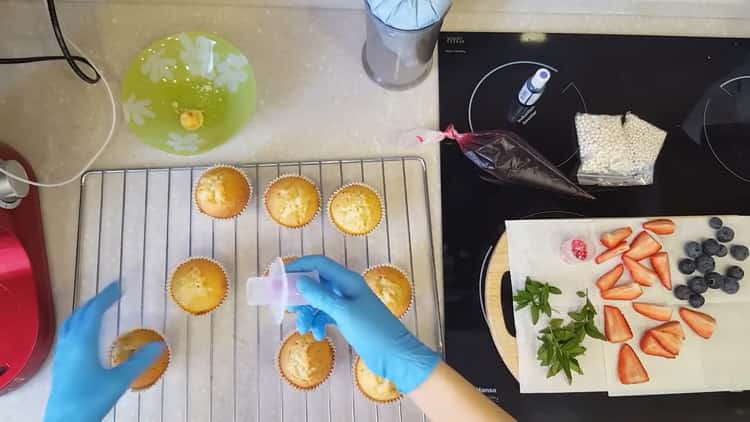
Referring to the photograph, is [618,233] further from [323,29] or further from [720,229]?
[323,29]

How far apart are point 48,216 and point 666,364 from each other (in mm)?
1419

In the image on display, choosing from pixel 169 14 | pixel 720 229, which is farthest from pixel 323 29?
pixel 720 229

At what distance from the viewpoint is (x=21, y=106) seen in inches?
46.2

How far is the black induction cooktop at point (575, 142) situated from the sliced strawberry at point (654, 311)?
0.18 metres

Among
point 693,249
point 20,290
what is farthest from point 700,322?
point 20,290

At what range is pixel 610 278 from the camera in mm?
1204

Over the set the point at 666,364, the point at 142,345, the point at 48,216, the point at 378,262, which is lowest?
the point at 666,364

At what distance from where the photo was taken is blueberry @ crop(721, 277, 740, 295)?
1.22 m

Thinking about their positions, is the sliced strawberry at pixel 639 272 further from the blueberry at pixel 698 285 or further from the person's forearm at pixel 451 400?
the person's forearm at pixel 451 400

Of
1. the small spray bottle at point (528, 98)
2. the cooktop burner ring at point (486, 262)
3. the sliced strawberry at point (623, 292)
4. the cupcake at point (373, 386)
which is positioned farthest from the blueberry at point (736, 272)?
the cupcake at point (373, 386)

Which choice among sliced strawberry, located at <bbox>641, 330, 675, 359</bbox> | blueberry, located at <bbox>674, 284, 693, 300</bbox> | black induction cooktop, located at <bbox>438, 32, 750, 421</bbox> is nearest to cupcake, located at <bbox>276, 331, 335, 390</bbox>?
black induction cooktop, located at <bbox>438, 32, 750, 421</bbox>

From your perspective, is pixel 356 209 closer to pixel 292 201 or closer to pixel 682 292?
pixel 292 201

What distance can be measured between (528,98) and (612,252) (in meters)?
0.41

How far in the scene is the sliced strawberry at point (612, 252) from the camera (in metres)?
1.22
